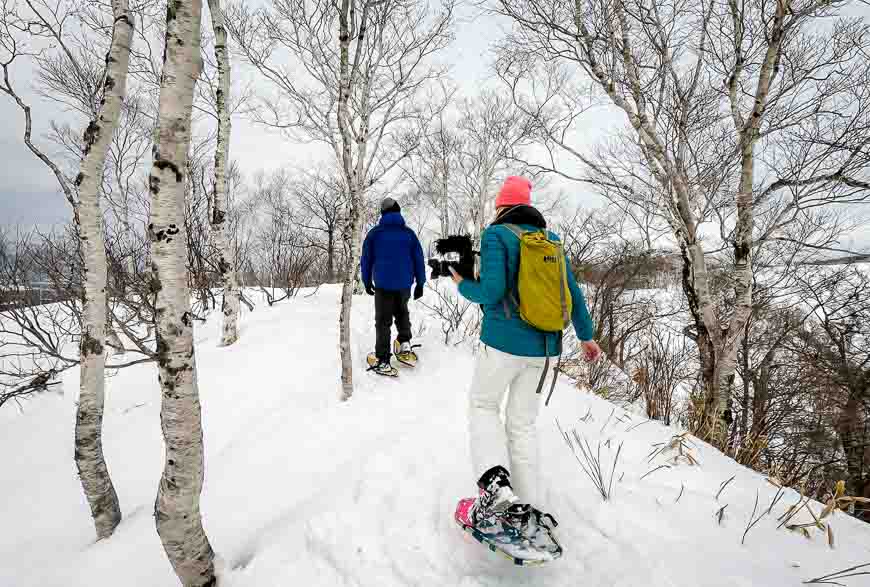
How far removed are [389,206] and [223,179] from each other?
145 inches

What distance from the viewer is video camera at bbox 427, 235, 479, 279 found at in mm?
1865

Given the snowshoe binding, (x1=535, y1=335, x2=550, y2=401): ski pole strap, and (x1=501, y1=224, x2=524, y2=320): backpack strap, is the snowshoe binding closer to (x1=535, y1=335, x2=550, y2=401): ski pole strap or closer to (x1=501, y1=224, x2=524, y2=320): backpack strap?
(x1=535, y1=335, x2=550, y2=401): ski pole strap


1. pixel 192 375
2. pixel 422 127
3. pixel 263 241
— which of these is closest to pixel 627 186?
pixel 192 375

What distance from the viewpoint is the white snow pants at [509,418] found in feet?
5.61

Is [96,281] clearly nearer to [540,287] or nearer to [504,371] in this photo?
[504,371]

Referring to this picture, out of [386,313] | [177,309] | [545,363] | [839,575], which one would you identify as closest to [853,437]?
[839,575]

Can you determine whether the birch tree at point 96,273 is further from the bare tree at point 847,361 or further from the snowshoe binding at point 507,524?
the bare tree at point 847,361

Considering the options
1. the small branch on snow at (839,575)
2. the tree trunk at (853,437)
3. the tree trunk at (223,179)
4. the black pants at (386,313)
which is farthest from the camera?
the tree trunk at (853,437)

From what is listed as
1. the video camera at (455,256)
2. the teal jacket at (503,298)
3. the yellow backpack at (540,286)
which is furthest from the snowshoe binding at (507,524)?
the video camera at (455,256)

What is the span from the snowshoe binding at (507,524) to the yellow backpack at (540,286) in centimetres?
77

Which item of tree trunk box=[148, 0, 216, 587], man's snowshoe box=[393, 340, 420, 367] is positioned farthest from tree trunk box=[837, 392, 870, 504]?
tree trunk box=[148, 0, 216, 587]

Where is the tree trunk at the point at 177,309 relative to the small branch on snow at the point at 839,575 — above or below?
above

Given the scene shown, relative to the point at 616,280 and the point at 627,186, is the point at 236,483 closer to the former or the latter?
the point at 627,186

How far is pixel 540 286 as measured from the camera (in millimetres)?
1645
